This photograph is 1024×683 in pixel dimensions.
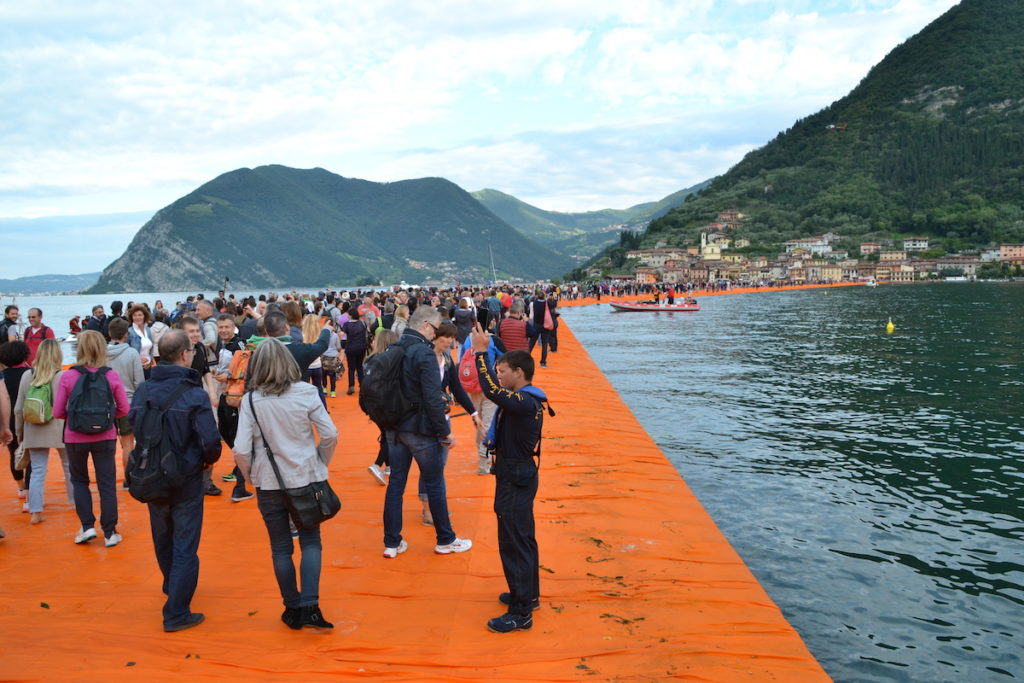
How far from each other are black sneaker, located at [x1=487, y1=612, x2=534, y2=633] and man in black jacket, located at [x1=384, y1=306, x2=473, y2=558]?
4.11 feet

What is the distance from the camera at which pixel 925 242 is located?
140 metres

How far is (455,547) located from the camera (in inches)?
223

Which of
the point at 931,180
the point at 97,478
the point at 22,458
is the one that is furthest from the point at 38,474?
the point at 931,180

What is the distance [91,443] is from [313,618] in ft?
8.67

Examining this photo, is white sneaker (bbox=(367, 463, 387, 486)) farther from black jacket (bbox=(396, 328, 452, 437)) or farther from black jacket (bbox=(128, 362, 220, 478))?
black jacket (bbox=(128, 362, 220, 478))

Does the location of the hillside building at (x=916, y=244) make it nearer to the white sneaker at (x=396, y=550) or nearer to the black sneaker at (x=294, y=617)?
the white sneaker at (x=396, y=550)

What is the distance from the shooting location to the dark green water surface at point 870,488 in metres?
5.48

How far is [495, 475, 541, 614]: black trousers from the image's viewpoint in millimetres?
4316

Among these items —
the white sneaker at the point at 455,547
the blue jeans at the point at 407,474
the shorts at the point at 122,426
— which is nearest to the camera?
the blue jeans at the point at 407,474

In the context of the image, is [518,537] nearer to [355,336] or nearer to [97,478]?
[97,478]

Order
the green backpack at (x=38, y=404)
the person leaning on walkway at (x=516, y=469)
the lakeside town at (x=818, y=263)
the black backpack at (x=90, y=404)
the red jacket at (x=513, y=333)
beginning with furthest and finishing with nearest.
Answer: the lakeside town at (x=818, y=263) → the red jacket at (x=513, y=333) → the green backpack at (x=38, y=404) → the black backpack at (x=90, y=404) → the person leaning on walkway at (x=516, y=469)

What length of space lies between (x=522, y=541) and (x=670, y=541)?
101 inches

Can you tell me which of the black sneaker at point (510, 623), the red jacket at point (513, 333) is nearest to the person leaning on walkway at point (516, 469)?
the black sneaker at point (510, 623)

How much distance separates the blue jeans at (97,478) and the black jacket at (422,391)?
8.71 ft
